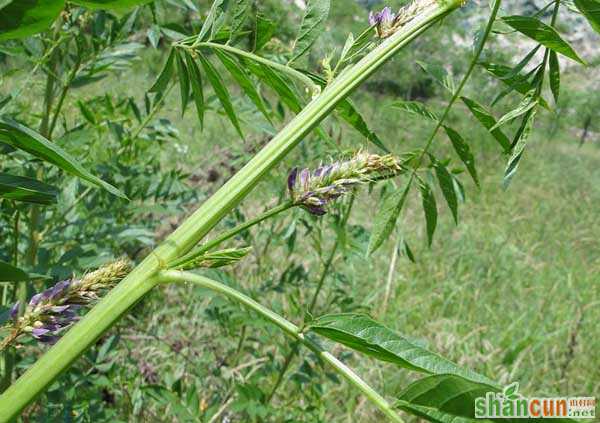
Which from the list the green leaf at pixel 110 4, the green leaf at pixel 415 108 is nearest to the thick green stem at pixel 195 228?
the green leaf at pixel 110 4

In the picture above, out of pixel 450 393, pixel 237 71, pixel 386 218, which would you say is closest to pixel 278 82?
pixel 237 71

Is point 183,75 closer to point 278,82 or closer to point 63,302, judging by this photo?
point 278,82

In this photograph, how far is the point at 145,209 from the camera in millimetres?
1210

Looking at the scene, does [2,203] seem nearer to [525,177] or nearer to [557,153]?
[525,177]

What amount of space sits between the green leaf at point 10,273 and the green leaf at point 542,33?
374mm

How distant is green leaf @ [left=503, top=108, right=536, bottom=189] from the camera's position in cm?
46

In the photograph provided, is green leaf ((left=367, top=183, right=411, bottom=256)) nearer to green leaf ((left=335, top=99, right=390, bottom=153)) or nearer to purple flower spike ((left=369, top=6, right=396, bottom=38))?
green leaf ((left=335, top=99, right=390, bottom=153))

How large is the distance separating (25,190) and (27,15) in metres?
0.12

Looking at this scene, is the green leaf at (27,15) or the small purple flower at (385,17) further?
the small purple flower at (385,17)

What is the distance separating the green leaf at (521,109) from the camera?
1.49 feet

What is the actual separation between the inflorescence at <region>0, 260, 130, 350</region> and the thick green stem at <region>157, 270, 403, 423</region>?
33mm

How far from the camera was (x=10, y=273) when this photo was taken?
314 millimetres

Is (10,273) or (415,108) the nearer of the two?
(10,273)

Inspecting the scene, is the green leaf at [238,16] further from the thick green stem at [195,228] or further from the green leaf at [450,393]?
the green leaf at [450,393]
